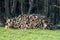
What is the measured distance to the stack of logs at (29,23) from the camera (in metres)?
15.3

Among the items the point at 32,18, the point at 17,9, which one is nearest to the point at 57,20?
the point at 17,9

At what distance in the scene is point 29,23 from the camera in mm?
15570

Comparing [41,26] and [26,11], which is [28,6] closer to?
[26,11]

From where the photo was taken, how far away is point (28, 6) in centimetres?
2659

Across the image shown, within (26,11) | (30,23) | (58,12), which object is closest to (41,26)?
(30,23)

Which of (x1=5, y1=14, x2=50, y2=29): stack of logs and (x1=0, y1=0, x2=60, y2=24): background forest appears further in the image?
(x1=0, y1=0, x2=60, y2=24): background forest

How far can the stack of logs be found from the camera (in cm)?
1527

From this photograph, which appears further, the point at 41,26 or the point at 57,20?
the point at 57,20

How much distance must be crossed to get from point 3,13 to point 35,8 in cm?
328

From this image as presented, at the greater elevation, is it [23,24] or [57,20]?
[23,24]

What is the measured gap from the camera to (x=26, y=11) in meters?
25.8

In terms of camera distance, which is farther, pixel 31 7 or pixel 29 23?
pixel 31 7

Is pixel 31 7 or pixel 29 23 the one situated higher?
pixel 29 23

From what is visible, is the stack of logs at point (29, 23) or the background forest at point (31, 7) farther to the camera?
the background forest at point (31, 7)
